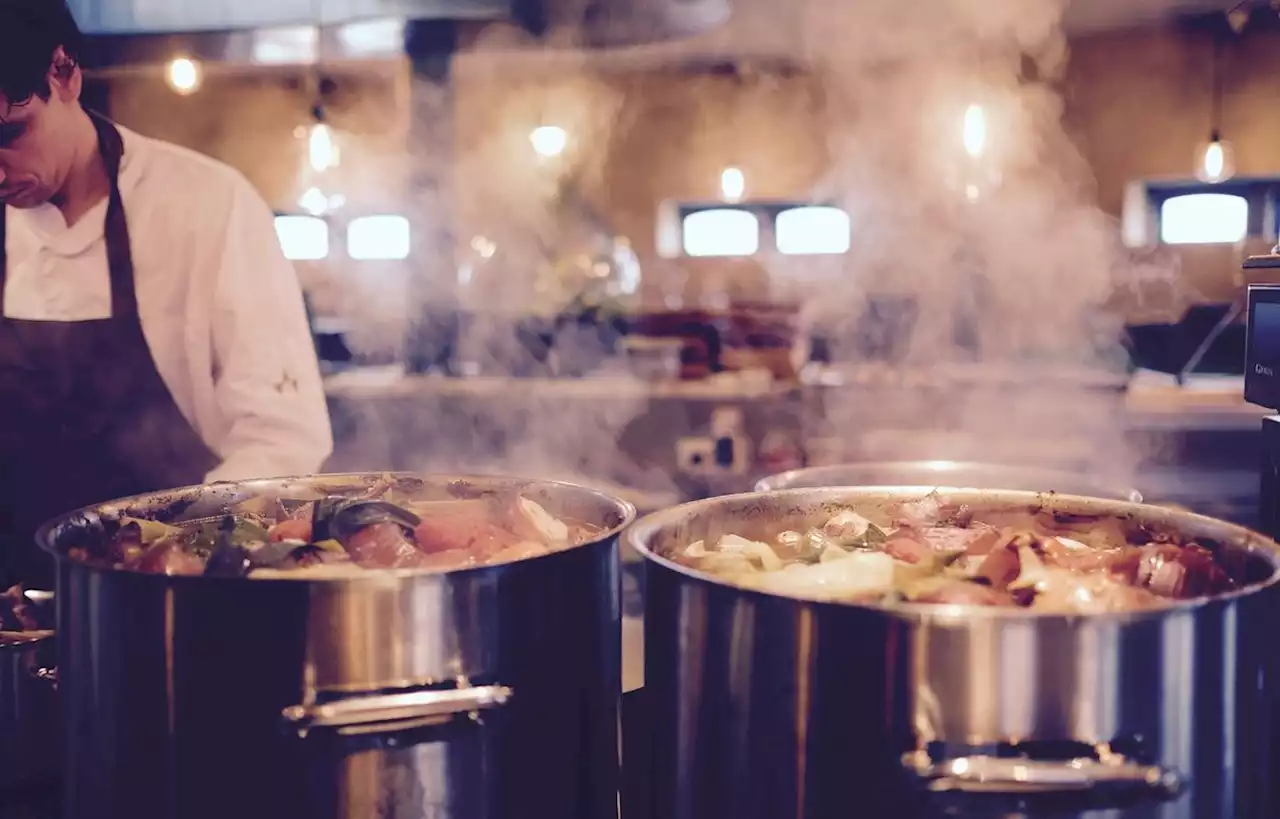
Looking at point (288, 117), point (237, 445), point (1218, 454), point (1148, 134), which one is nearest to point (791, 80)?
point (1148, 134)

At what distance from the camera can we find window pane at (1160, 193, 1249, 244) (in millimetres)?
7961

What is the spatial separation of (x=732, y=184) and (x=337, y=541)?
24.6 ft

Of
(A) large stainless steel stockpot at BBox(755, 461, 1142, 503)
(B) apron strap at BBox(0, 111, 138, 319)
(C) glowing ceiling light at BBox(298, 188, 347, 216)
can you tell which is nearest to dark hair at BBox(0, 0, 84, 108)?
(B) apron strap at BBox(0, 111, 138, 319)

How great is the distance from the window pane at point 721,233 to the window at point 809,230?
24 centimetres

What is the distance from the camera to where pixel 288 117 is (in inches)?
339

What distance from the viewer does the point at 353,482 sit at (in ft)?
4.92

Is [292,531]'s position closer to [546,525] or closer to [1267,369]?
[546,525]

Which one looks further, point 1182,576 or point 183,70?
point 183,70

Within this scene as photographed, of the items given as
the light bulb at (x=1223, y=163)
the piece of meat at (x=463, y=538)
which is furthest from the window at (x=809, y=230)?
the piece of meat at (x=463, y=538)

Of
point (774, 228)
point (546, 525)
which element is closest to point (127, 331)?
point (546, 525)

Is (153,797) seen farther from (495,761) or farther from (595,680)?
(595,680)

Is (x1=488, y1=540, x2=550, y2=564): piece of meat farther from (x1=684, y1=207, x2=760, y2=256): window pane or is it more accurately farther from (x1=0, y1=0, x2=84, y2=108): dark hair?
(x1=684, y1=207, x2=760, y2=256): window pane

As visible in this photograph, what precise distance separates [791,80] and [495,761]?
7.92 m

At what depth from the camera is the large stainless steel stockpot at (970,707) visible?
77 centimetres
